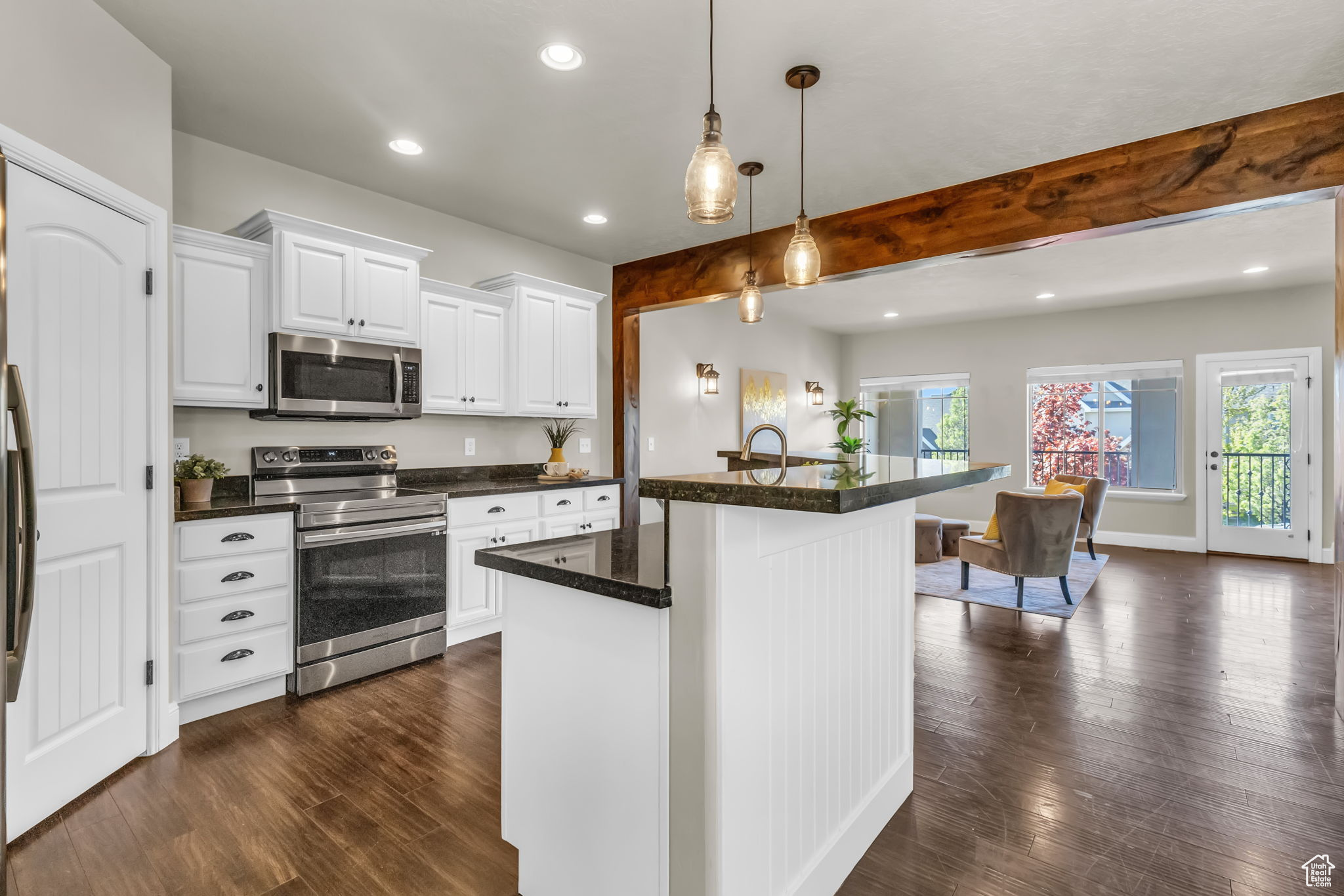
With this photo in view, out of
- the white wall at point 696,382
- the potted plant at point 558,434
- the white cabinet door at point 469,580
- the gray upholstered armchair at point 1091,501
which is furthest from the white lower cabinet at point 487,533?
the gray upholstered armchair at point 1091,501

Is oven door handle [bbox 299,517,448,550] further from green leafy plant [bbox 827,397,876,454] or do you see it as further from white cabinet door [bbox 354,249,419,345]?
green leafy plant [bbox 827,397,876,454]

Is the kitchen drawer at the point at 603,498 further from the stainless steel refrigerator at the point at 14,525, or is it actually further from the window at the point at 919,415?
the window at the point at 919,415

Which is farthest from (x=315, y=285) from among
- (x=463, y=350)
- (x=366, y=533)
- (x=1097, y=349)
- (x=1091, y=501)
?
(x=1097, y=349)

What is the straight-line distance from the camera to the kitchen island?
131 centimetres

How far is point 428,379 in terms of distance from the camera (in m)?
3.78

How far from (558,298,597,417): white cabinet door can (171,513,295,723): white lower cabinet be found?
2035mm

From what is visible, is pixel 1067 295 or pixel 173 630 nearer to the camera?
pixel 173 630

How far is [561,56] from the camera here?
8.04ft

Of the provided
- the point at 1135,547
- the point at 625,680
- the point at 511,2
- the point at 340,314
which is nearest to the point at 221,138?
the point at 340,314

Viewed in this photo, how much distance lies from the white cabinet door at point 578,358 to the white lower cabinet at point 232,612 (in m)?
2.03

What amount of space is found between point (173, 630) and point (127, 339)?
1147 millimetres

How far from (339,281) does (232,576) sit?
1.49 metres

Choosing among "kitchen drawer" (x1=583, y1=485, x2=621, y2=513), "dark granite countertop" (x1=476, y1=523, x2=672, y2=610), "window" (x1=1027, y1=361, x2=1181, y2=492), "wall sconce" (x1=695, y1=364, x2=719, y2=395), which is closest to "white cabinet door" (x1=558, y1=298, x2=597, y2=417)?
"kitchen drawer" (x1=583, y1=485, x2=621, y2=513)

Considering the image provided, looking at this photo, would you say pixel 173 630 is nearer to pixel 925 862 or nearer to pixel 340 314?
pixel 340 314
